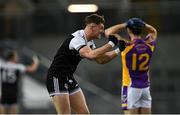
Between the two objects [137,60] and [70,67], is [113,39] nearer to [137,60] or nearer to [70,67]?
[70,67]

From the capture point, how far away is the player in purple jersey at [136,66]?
32.7 feet

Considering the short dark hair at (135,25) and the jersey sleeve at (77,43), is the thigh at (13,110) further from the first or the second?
the jersey sleeve at (77,43)

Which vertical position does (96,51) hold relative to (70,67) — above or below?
above

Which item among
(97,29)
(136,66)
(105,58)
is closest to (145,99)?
(136,66)

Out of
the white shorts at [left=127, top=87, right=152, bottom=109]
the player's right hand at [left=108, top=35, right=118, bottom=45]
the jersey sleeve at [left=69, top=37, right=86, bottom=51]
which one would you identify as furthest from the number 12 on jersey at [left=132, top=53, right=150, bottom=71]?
the jersey sleeve at [left=69, top=37, right=86, bottom=51]

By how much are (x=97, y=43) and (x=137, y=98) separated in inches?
285

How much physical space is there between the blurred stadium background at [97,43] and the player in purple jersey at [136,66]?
650 cm

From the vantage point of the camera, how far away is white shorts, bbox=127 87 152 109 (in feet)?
33.0

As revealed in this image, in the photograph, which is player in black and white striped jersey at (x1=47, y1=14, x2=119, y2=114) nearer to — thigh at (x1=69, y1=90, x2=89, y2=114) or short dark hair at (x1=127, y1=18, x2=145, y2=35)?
thigh at (x1=69, y1=90, x2=89, y2=114)

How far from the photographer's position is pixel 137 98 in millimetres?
10055

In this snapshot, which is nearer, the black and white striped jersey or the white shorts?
the black and white striped jersey

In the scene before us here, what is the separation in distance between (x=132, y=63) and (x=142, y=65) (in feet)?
0.53

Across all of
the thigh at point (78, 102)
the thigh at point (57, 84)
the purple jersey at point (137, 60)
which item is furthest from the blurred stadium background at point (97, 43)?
the thigh at point (57, 84)

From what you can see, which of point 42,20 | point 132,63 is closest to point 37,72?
point 42,20
